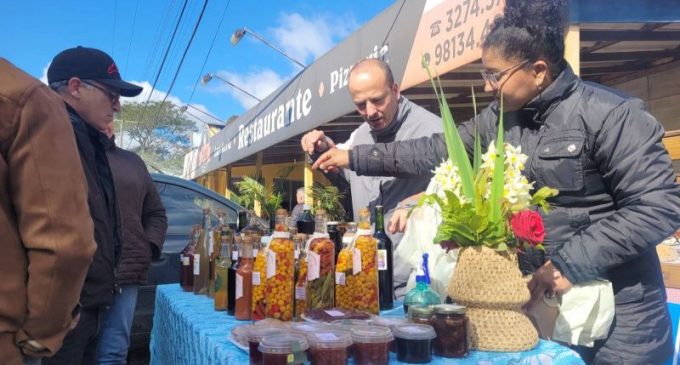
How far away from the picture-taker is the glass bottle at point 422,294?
1452 millimetres

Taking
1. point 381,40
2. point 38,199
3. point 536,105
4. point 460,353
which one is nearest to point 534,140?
point 536,105

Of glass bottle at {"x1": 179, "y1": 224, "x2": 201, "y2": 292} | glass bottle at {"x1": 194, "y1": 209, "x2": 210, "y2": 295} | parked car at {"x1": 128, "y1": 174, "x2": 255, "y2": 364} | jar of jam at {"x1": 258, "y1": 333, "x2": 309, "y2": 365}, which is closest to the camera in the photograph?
jar of jam at {"x1": 258, "y1": 333, "x2": 309, "y2": 365}

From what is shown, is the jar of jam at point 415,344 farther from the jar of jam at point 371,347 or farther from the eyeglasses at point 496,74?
the eyeglasses at point 496,74

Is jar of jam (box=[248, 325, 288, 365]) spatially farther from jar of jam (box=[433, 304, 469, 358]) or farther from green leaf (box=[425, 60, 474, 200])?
green leaf (box=[425, 60, 474, 200])

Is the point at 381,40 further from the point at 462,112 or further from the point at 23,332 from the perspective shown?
the point at 23,332

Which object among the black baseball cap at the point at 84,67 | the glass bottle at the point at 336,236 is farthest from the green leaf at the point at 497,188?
the black baseball cap at the point at 84,67

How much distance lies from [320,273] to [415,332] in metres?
0.45

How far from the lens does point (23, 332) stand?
118 cm

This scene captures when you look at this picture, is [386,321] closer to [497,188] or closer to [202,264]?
[497,188]

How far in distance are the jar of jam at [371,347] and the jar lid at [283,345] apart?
0.13 metres

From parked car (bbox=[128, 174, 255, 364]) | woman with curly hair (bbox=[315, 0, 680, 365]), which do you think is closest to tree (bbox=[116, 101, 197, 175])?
parked car (bbox=[128, 174, 255, 364])

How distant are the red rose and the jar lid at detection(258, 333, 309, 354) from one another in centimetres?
60

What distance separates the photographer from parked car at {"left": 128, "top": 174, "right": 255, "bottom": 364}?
3816mm

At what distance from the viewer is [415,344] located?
1.21m
